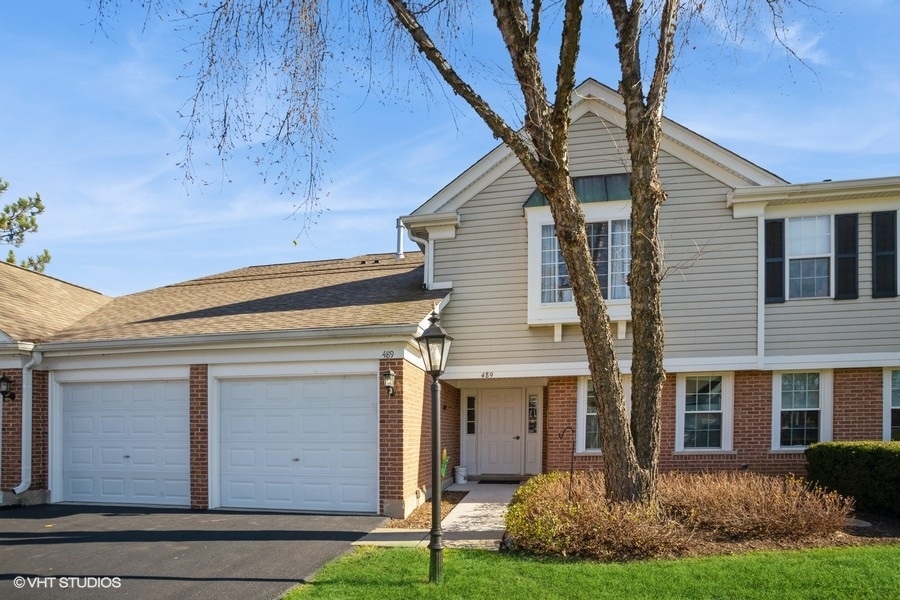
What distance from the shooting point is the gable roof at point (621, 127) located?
11430 millimetres

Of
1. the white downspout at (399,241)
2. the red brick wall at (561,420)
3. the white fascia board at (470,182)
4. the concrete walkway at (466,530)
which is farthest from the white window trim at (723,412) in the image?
the white downspout at (399,241)

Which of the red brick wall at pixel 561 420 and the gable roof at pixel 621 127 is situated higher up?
the gable roof at pixel 621 127

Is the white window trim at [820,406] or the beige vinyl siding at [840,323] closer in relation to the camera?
the beige vinyl siding at [840,323]

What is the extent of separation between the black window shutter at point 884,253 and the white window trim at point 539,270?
4177mm

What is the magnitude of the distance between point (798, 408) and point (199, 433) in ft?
34.5

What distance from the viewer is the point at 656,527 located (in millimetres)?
7059

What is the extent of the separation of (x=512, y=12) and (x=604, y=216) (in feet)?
16.1

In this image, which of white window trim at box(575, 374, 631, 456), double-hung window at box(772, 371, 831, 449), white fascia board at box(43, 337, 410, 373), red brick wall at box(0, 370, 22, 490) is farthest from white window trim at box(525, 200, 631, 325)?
red brick wall at box(0, 370, 22, 490)

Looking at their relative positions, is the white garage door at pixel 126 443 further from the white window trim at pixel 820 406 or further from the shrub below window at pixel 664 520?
the white window trim at pixel 820 406

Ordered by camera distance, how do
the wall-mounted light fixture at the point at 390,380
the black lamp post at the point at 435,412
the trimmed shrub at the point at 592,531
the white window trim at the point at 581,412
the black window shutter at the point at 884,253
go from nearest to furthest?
the black lamp post at the point at 435,412 → the trimmed shrub at the point at 592,531 → the wall-mounted light fixture at the point at 390,380 → the black window shutter at the point at 884,253 → the white window trim at the point at 581,412

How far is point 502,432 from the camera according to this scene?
14.0 m

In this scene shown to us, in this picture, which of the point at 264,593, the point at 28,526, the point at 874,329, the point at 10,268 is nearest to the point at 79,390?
the point at 28,526

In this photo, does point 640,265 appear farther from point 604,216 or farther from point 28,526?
point 28,526

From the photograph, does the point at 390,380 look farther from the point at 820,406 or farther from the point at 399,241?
the point at 820,406
